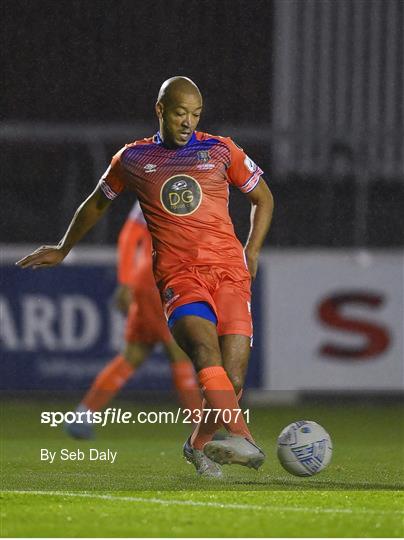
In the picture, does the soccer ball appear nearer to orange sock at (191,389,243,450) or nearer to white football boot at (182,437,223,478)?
orange sock at (191,389,243,450)

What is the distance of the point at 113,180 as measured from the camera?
29.0 feet

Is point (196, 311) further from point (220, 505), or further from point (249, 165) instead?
point (220, 505)

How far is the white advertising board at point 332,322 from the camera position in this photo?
14.5 m

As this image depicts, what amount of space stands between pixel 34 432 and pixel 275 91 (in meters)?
6.99

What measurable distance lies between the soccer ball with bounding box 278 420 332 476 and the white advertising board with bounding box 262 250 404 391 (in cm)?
593

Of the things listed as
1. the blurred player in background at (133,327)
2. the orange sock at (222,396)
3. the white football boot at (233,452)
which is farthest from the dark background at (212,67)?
the white football boot at (233,452)

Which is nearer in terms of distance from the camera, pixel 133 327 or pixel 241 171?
pixel 241 171

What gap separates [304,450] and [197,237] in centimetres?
124

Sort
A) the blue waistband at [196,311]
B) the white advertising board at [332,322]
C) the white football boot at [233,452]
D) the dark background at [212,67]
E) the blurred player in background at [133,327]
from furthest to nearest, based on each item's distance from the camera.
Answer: the dark background at [212,67], the white advertising board at [332,322], the blurred player in background at [133,327], the blue waistband at [196,311], the white football boot at [233,452]

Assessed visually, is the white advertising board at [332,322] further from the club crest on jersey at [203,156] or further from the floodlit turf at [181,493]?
the club crest on jersey at [203,156]

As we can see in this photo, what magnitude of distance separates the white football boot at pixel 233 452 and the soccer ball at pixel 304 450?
0.68 metres

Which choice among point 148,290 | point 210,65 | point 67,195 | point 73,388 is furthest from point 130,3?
point 148,290

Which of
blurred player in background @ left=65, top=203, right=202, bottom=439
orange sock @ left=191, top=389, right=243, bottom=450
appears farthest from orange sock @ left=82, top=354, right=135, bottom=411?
orange sock @ left=191, top=389, right=243, bottom=450

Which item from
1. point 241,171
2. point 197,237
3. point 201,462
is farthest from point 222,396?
point 241,171
